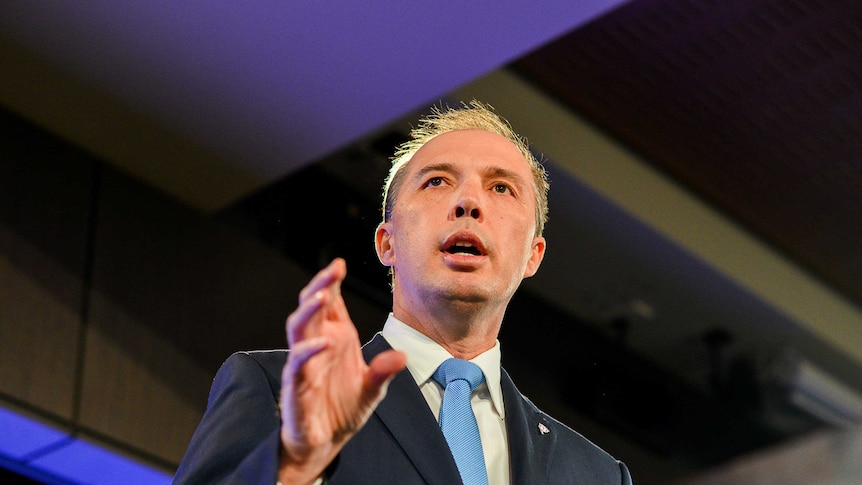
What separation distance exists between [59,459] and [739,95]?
2.23m

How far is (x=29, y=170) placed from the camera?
10.8 ft

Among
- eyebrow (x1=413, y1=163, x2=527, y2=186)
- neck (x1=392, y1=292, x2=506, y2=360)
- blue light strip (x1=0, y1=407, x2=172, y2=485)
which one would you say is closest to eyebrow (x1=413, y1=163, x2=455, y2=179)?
eyebrow (x1=413, y1=163, x2=527, y2=186)

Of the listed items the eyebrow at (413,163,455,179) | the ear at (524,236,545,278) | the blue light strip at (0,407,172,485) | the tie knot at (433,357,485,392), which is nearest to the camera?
the tie knot at (433,357,485,392)

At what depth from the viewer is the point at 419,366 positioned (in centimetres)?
149

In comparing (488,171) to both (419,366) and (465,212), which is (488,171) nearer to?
(465,212)

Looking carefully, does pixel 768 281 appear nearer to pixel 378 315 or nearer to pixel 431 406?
pixel 378 315

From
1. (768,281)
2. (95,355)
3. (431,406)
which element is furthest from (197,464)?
(768,281)

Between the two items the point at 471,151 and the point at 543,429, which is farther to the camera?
the point at 471,151

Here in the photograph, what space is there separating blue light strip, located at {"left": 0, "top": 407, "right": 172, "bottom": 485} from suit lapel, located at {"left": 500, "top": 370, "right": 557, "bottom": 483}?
1873mm

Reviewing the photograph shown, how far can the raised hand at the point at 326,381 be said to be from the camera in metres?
1.03

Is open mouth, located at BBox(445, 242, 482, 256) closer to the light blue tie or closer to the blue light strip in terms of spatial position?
the light blue tie

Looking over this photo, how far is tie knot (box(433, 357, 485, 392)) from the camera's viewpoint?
1.47 meters

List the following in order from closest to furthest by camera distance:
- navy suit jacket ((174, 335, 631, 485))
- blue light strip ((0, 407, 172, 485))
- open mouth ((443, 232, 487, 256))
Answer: navy suit jacket ((174, 335, 631, 485)) → open mouth ((443, 232, 487, 256)) → blue light strip ((0, 407, 172, 485))

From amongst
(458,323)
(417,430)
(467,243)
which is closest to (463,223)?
(467,243)
